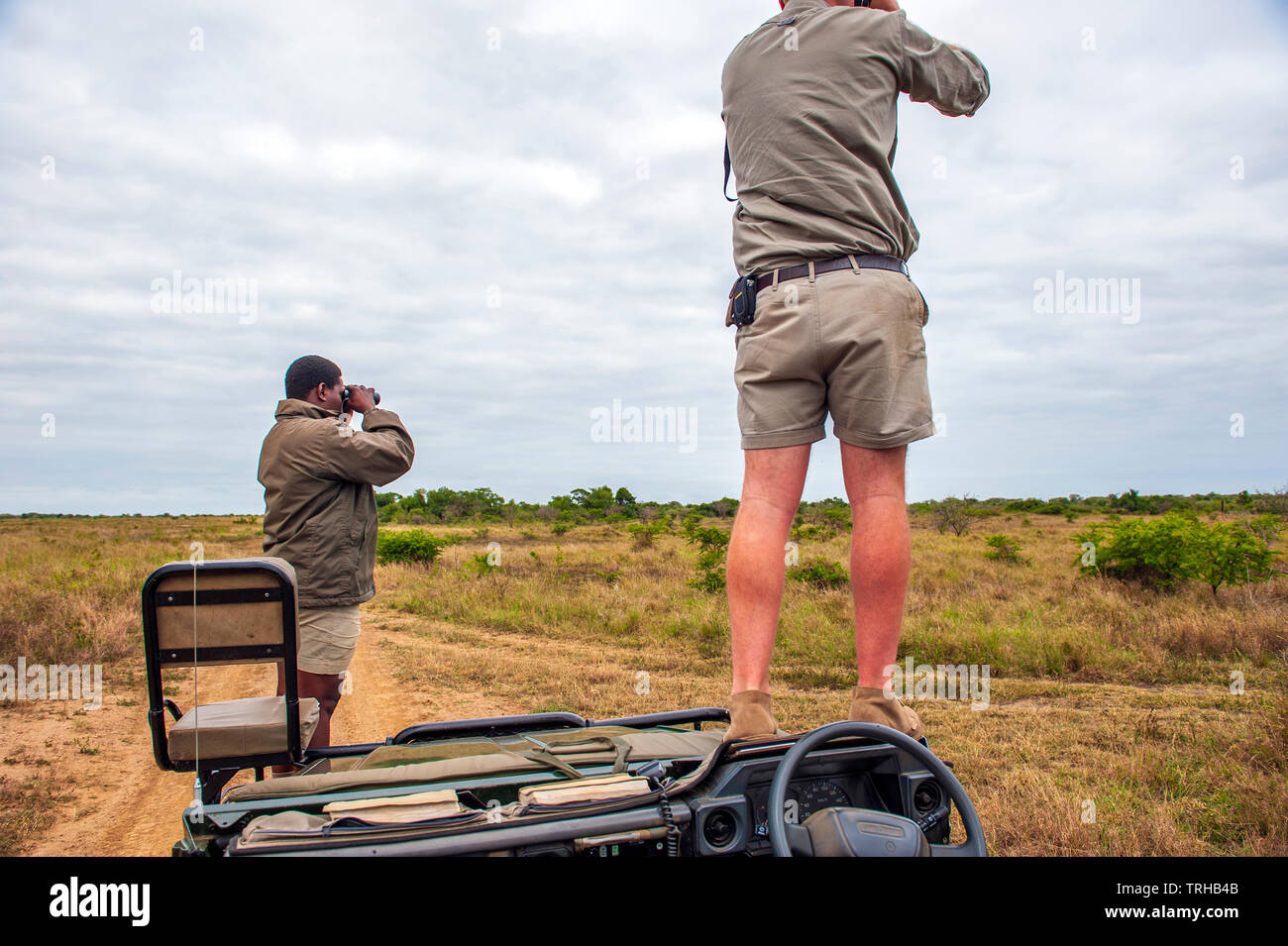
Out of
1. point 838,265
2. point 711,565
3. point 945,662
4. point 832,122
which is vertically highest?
point 832,122

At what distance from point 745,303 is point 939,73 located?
36.2 inches

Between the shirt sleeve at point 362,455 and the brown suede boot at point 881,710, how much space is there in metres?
2.62

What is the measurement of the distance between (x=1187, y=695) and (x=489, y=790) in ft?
18.8

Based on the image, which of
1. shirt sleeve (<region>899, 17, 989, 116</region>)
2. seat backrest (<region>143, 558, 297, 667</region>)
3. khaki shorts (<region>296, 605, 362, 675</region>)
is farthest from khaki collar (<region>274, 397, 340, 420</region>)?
shirt sleeve (<region>899, 17, 989, 116</region>)

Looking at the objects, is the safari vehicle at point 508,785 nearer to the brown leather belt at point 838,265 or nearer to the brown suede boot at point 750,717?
the brown suede boot at point 750,717

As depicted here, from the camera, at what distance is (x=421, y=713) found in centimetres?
608

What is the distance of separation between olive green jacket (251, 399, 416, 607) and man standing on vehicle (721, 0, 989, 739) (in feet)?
7.32

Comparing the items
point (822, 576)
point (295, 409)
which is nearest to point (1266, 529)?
point (822, 576)

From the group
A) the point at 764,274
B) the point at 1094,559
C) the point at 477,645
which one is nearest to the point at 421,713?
the point at 477,645

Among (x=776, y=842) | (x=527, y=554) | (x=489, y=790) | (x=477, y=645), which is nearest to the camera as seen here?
(x=776, y=842)

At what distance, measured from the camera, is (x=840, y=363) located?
7.36 feet

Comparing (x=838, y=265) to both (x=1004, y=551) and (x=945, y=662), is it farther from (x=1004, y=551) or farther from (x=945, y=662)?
(x=1004, y=551)

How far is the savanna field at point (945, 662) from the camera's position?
3.73 metres
